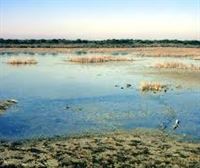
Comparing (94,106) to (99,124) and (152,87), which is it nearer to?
(99,124)

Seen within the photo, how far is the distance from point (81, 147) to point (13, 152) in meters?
2.10

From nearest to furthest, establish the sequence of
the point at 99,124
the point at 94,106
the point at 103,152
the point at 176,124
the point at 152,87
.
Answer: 1. the point at 103,152
2. the point at 176,124
3. the point at 99,124
4. the point at 94,106
5. the point at 152,87

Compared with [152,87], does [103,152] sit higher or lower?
lower

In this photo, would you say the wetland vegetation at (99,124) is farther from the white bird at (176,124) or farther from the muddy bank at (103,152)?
the white bird at (176,124)

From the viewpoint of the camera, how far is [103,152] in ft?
40.6

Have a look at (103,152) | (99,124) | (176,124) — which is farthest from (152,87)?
(103,152)

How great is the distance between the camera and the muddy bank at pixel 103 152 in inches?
452

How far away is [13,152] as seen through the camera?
12398mm

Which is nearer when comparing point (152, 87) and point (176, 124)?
point (176, 124)

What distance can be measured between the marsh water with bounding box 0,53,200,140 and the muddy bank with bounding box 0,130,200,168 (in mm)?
1152

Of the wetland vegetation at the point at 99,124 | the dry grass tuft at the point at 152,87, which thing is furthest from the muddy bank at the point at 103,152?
the dry grass tuft at the point at 152,87

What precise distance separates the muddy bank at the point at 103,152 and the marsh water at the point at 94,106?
1152 mm

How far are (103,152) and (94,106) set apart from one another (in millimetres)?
8111

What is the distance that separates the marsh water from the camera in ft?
51.8
